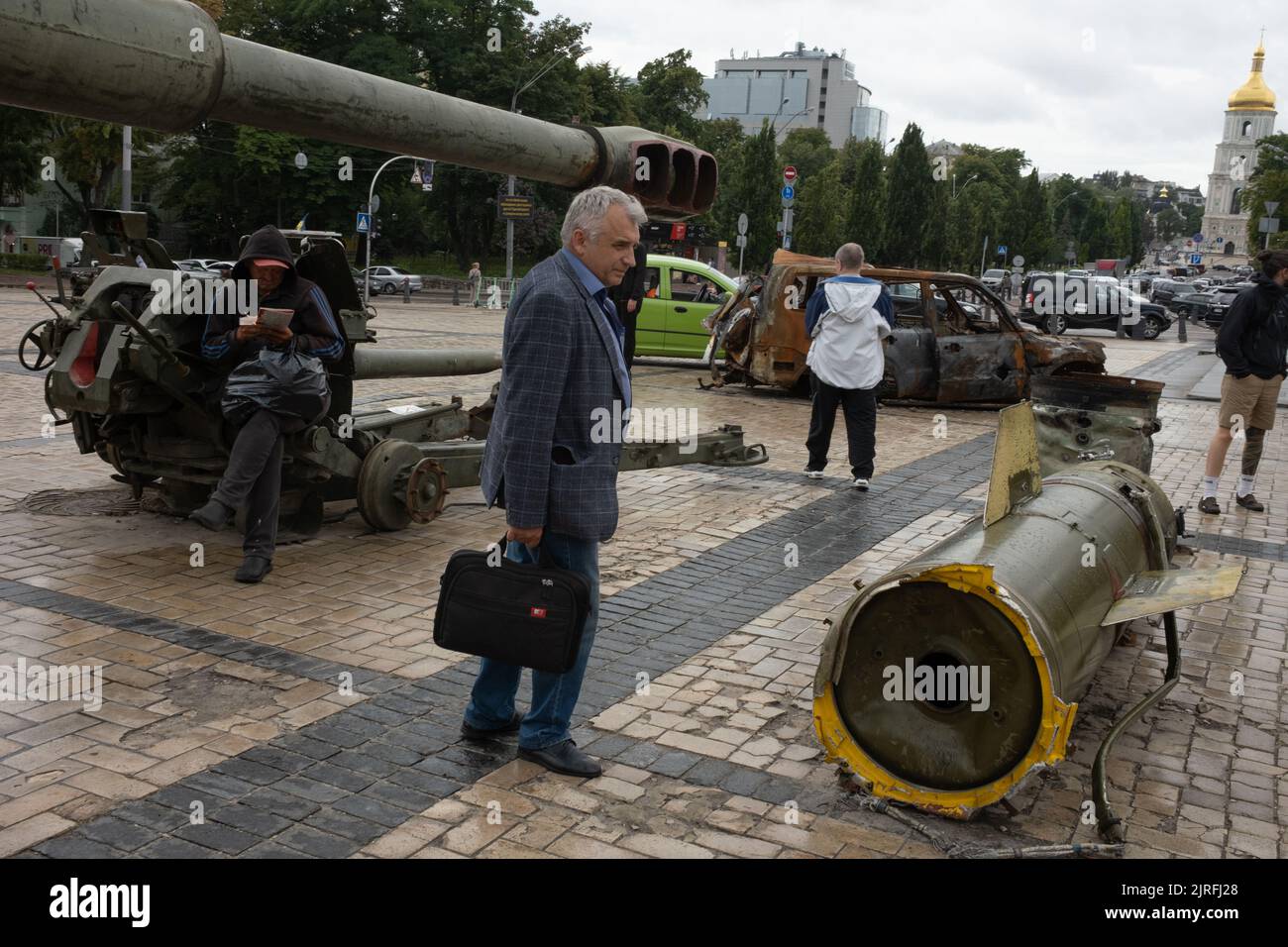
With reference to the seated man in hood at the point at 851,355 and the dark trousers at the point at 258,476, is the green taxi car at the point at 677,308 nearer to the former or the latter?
the seated man in hood at the point at 851,355

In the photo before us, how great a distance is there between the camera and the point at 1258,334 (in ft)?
31.2

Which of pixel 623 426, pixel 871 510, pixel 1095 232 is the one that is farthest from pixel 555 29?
pixel 1095 232

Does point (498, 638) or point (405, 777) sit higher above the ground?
point (498, 638)

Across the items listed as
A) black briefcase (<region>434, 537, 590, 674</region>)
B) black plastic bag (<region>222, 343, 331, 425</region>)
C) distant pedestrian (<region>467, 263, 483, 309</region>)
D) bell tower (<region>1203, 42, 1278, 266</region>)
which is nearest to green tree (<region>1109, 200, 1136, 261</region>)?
bell tower (<region>1203, 42, 1278, 266</region>)

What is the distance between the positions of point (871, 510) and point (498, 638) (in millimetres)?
5669

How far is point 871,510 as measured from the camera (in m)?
9.26

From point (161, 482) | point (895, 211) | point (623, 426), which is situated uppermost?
point (895, 211)

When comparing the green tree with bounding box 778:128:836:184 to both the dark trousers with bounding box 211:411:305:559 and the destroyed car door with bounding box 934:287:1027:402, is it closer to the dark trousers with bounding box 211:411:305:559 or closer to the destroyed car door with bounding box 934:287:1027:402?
the destroyed car door with bounding box 934:287:1027:402

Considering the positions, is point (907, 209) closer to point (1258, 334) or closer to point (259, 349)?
point (1258, 334)

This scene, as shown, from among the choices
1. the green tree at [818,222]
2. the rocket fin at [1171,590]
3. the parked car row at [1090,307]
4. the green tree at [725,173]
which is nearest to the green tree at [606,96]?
the green tree at [725,173]

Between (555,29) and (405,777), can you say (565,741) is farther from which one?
(555,29)

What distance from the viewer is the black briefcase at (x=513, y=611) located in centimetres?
397

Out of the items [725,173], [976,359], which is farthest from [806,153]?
[976,359]
